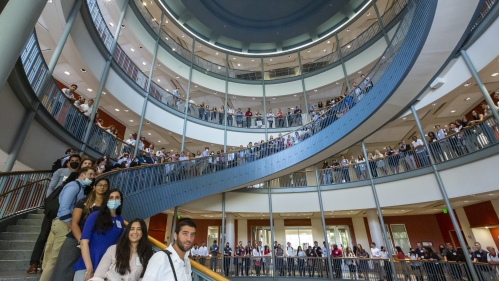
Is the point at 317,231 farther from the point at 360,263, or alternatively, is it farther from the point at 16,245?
the point at 16,245

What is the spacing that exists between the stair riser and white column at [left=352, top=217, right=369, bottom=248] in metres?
15.9

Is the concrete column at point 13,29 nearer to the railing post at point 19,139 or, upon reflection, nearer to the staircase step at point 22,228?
the staircase step at point 22,228

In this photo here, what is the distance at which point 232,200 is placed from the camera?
12.2m

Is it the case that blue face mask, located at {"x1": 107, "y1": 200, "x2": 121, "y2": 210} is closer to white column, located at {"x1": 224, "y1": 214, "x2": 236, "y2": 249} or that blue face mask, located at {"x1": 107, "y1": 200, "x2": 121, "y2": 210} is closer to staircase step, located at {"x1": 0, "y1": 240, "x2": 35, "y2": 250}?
staircase step, located at {"x1": 0, "y1": 240, "x2": 35, "y2": 250}

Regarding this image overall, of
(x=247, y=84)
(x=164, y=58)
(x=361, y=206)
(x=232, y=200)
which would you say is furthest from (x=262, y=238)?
(x=164, y=58)

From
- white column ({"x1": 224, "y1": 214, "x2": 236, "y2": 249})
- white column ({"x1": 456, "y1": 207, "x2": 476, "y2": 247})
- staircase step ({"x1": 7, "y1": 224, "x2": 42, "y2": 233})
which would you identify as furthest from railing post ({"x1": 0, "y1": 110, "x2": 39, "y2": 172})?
white column ({"x1": 456, "y1": 207, "x2": 476, "y2": 247})

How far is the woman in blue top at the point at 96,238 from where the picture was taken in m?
2.11

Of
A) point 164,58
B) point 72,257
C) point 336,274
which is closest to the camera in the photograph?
point 72,257

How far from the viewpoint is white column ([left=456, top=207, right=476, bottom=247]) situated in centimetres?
1150

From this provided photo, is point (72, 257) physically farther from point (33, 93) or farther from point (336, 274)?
point (336, 274)

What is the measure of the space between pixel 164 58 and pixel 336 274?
14641 mm

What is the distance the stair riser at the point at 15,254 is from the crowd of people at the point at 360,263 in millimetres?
8037

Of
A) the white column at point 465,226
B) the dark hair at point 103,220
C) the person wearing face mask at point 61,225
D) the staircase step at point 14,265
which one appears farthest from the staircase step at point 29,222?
A: the white column at point 465,226

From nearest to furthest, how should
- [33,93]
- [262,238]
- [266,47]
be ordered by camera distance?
1. [33,93]
2. [262,238]
3. [266,47]
